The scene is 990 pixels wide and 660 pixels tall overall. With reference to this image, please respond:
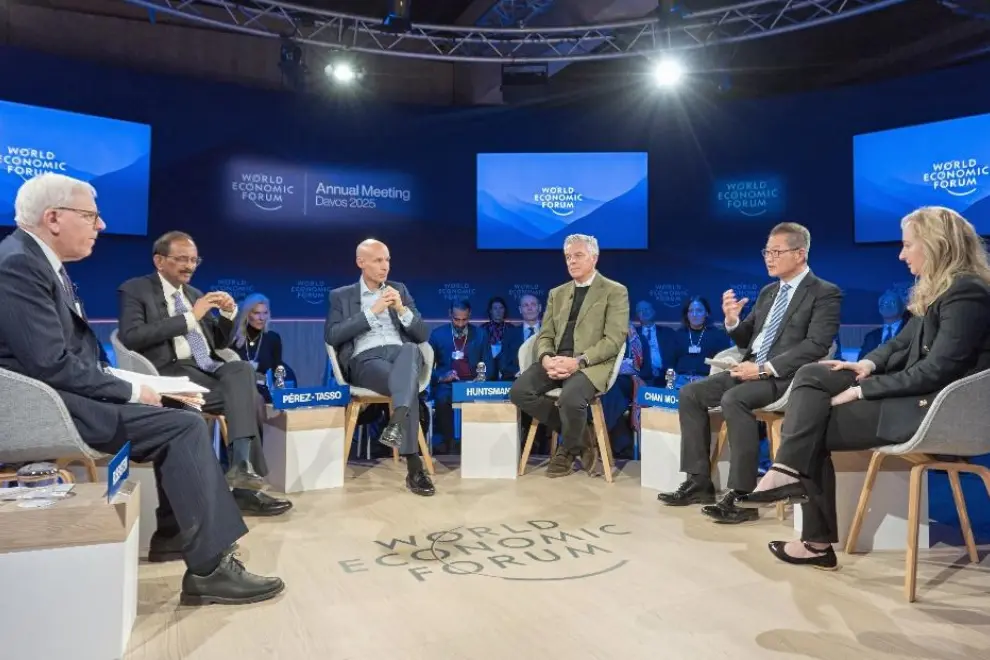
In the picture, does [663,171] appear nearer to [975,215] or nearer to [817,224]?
[817,224]

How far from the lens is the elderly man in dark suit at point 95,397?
2170mm

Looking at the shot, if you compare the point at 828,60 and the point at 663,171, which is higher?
the point at 828,60

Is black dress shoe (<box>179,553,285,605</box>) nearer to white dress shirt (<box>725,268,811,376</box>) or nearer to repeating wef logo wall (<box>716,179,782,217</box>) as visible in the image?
white dress shirt (<box>725,268,811,376</box>)

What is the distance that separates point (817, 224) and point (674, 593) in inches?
221

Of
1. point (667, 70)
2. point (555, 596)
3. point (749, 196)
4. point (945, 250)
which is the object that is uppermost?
point (667, 70)

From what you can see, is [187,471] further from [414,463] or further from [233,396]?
[414,463]

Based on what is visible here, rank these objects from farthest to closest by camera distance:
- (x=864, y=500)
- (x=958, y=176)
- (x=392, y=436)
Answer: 1. (x=958, y=176)
2. (x=392, y=436)
3. (x=864, y=500)

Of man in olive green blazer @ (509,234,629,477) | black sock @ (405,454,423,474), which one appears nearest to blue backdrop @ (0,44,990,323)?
man in olive green blazer @ (509,234,629,477)

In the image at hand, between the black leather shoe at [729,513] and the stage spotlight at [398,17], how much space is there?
4464mm

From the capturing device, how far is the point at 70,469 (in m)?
2.73

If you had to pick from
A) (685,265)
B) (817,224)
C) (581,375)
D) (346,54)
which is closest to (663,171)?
Answer: (685,265)

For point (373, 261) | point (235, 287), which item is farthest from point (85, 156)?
point (373, 261)

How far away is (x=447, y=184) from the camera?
779 cm

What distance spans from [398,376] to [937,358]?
259cm
